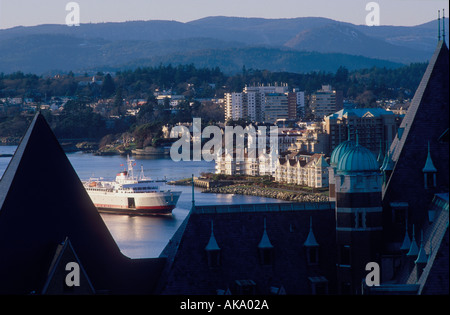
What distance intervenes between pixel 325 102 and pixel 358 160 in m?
117

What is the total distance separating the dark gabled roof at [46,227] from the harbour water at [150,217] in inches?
623

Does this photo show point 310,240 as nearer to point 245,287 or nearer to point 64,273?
point 245,287

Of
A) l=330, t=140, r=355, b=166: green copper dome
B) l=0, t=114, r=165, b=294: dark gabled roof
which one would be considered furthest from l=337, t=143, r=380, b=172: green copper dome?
l=0, t=114, r=165, b=294: dark gabled roof

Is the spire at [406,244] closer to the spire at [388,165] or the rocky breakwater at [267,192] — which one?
the spire at [388,165]

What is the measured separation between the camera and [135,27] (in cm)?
18525

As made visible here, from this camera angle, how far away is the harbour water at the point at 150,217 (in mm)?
33250

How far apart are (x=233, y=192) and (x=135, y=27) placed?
131 metres

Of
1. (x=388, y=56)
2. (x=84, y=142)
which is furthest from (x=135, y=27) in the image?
(x=84, y=142)

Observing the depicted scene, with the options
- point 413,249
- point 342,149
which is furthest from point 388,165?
point 413,249

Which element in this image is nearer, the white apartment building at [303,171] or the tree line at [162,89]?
the white apartment building at [303,171]

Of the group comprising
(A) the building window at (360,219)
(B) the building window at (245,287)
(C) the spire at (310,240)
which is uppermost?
(A) the building window at (360,219)

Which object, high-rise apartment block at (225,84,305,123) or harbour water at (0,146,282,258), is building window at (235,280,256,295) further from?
high-rise apartment block at (225,84,305,123)

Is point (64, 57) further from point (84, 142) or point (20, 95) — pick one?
point (84, 142)

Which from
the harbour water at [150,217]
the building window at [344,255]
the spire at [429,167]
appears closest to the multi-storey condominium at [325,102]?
the harbour water at [150,217]
